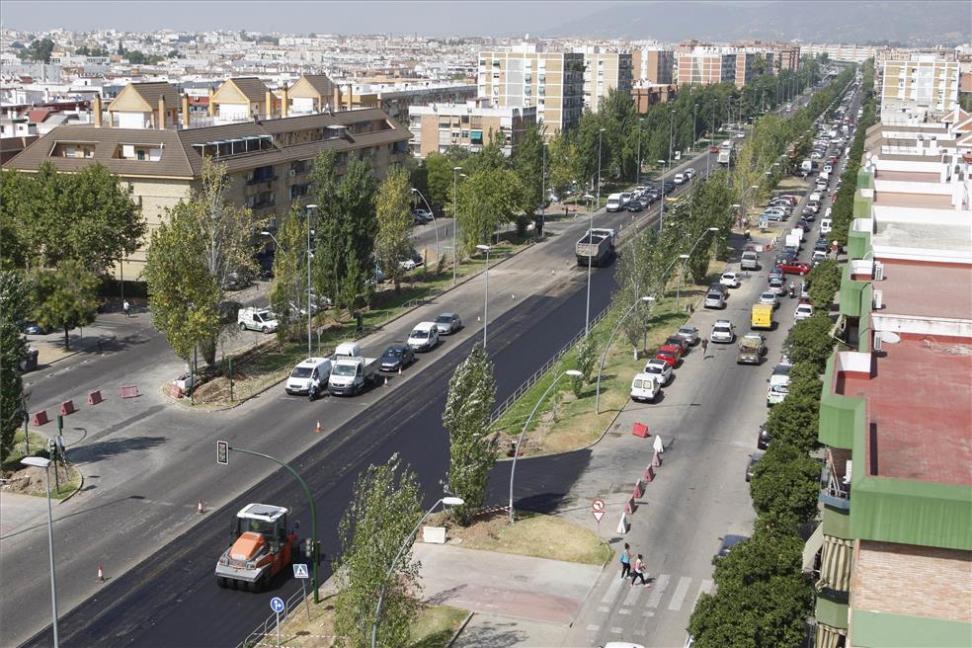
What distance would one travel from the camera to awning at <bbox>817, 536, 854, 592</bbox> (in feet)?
62.3

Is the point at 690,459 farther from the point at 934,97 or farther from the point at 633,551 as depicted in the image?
the point at 934,97

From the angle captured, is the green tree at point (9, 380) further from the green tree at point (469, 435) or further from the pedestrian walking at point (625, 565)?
the pedestrian walking at point (625, 565)

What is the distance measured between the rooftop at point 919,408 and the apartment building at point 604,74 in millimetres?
145188

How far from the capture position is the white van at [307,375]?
48562 millimetres

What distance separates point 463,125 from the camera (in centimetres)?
12031

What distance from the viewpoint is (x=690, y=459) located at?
1629 inches

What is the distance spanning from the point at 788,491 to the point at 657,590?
15.1 ft

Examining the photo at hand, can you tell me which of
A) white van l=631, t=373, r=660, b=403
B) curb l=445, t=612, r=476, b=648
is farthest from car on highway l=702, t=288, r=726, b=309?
curb l=445, t=612, r=476, b=648

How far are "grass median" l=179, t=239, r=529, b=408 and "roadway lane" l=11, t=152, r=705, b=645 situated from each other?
5.67 ft

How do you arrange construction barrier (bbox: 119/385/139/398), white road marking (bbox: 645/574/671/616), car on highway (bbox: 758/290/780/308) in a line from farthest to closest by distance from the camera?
car on highway (bbox: 758/290/780/308) < construction barrier (bbox: 119/385/139/398) < white road marking (bbox: 645/574/671/616)

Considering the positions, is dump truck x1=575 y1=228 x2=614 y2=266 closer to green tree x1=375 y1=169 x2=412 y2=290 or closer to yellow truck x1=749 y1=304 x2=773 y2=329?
green tree x1=375 y1=169 x2=412 y2=290

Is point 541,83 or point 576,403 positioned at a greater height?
point 541,83

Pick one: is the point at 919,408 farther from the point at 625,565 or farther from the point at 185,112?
the point at 185,112

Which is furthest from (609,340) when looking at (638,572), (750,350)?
(638,572)
